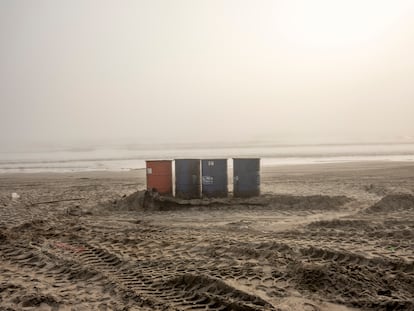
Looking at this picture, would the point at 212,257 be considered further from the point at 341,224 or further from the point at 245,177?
the point at 245,177

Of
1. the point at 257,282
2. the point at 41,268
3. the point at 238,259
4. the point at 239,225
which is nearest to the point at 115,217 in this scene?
the point at 239,225

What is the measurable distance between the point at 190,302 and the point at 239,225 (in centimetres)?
328

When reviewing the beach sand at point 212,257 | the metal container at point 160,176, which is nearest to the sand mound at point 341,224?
the beach sand at point 212,257

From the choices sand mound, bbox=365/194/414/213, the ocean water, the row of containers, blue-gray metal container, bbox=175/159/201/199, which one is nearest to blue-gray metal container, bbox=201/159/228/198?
the row of containers

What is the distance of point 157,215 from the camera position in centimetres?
883

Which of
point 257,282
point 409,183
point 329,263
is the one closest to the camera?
point 257,282

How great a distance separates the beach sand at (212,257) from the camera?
4.12 meters

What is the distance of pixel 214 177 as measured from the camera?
33.1 ft

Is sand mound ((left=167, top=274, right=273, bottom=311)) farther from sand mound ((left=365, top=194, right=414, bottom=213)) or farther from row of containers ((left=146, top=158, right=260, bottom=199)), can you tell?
row of containers ((left=146, top=158, right=260, bottom=199))

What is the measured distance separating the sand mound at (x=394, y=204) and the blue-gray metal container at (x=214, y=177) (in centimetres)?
331

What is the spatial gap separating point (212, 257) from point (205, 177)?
15.8 feet

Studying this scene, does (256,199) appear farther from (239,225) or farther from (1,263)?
(1,263)

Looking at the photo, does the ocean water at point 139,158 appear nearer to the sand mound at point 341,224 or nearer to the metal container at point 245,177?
the metal container at point 245,177

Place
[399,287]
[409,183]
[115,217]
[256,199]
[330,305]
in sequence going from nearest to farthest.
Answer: [330,305]
[399,287]
[115,217]
[256,199]
[409,183]
